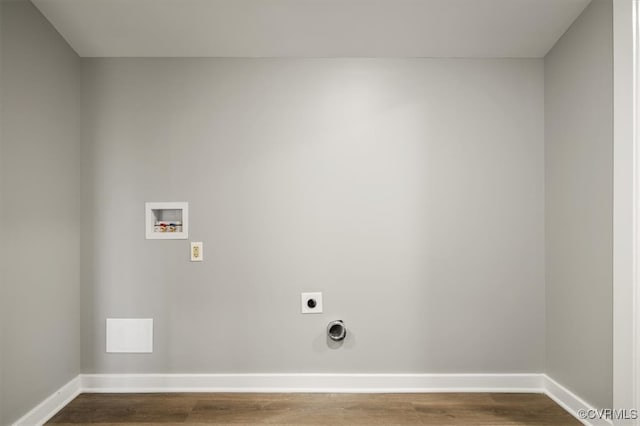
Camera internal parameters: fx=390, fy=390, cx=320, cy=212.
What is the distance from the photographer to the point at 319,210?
2.42m

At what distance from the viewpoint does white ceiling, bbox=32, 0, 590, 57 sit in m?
2.05

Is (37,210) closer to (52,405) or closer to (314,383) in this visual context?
(52,405)

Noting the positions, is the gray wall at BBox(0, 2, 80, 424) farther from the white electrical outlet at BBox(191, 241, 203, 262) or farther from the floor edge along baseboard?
the white electrical outlet at BBox(191, 241, 203, 262)

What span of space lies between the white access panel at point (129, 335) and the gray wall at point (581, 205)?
242 centimetres

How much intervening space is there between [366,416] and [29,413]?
5.58 ft

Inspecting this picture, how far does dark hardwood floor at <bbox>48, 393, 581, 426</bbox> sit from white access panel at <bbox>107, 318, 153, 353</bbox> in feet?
0.88

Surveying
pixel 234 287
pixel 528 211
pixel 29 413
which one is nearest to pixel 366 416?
pixel 234 287

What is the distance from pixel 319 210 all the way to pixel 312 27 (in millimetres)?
1055

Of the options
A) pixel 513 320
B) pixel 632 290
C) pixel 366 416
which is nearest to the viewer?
pixel 632 290

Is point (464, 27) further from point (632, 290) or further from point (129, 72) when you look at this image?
point (129, 72)

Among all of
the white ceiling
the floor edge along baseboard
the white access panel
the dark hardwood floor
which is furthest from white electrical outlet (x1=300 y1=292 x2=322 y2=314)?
the white ceiling

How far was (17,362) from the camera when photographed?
1.88m

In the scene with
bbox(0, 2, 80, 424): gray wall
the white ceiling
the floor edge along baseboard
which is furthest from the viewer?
the floor edge along baseboard

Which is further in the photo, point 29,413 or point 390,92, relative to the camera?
point 390,92
